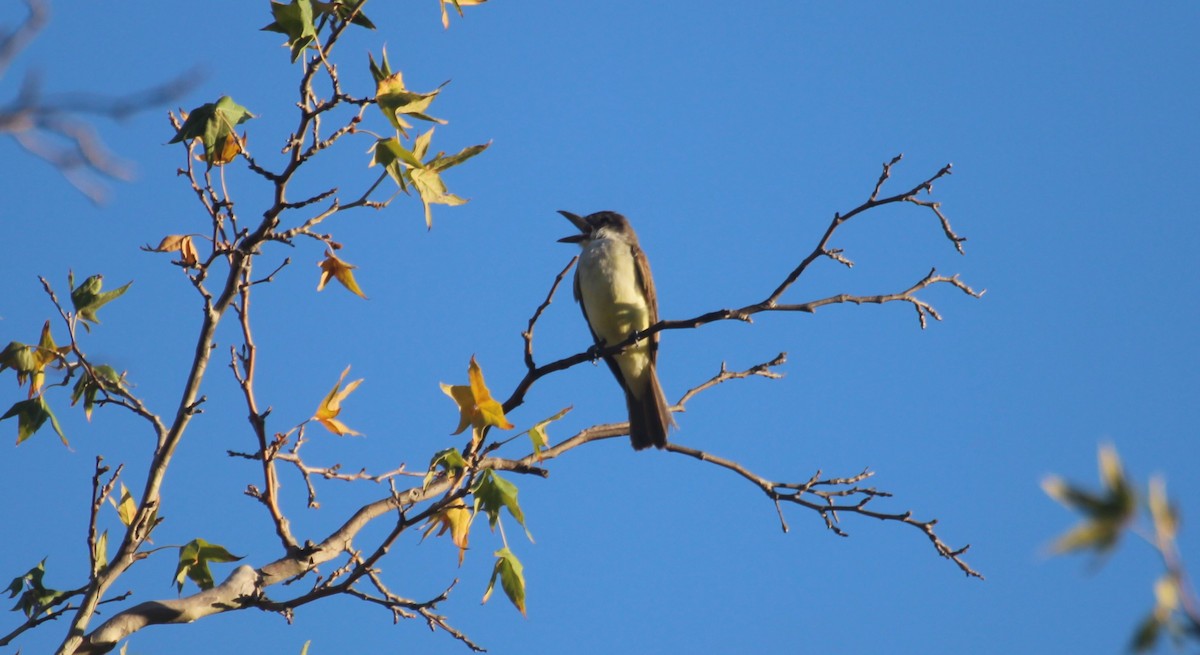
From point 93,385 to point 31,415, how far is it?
0.28m

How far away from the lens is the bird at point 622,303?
8477 millimetres

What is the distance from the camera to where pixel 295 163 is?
13.3 ft

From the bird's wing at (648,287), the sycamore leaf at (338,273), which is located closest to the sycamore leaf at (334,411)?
the sycamore leaf at (338,273)

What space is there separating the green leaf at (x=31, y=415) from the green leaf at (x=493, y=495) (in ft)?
5.21

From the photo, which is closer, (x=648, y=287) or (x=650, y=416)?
(x=650, y=416)

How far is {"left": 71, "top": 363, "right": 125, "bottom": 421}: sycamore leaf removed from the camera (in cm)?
437

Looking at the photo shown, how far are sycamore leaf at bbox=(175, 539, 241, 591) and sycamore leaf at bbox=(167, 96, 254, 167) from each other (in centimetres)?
144

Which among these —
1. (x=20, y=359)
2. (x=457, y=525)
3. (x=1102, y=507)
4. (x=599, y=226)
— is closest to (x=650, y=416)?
(x=599, y=226)

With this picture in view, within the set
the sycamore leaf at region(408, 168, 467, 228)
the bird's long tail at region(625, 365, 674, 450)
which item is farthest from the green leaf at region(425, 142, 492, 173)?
the bird's long tail at region(625, 365, 674, 450)

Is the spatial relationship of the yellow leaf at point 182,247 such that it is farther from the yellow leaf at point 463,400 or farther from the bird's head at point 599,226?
the bird's head at point 599,226

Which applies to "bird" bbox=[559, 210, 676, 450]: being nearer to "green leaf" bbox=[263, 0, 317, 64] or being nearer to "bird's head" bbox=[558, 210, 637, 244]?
"bird's head" bbox=[558, 210, 637, 244]

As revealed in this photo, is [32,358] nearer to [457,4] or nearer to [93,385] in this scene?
[93,385]

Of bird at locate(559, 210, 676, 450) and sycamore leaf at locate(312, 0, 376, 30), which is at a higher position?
bird at locate(559, 210, 676, 450)

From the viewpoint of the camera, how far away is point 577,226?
9562mm
